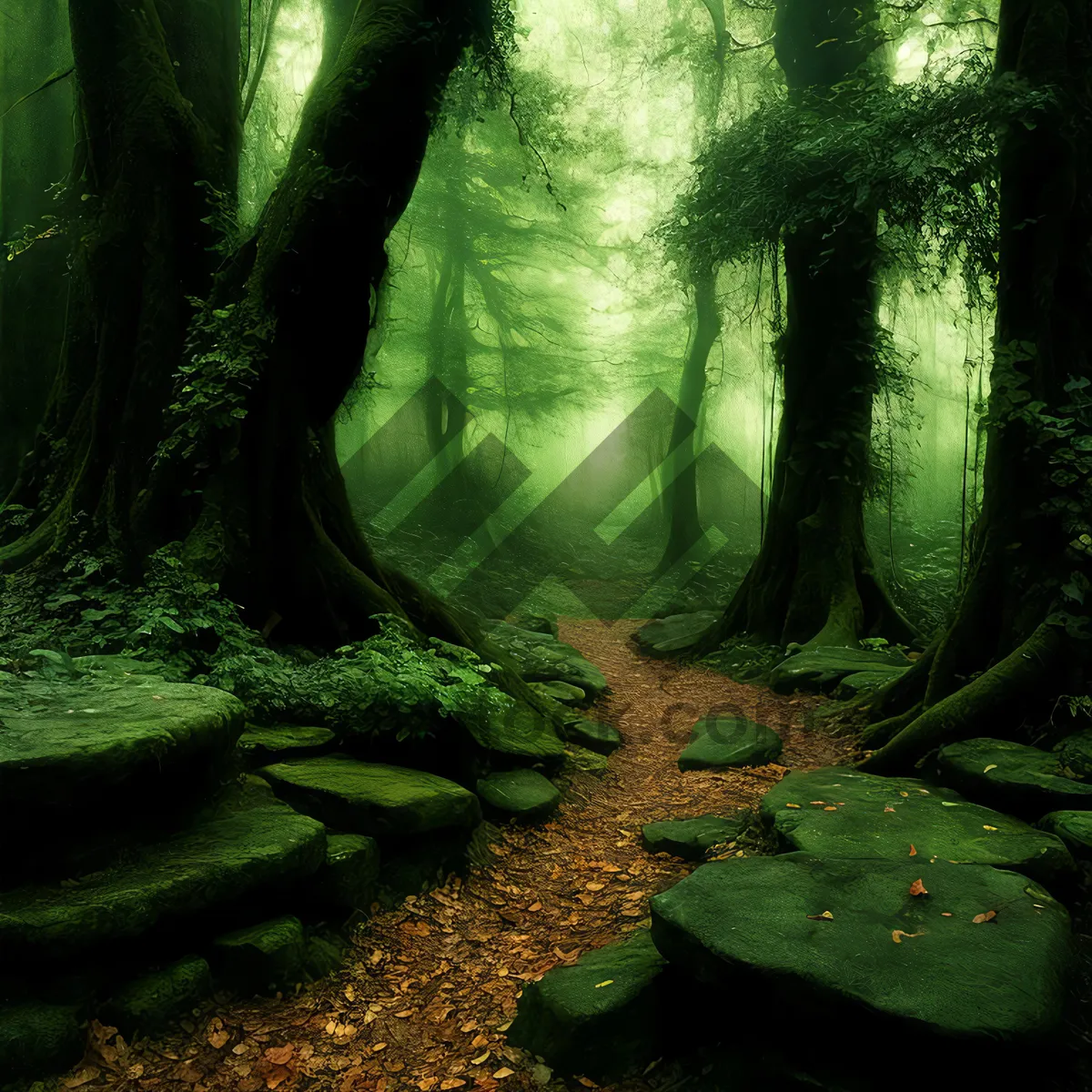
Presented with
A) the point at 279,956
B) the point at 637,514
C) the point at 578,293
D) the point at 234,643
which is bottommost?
the point at 279,956

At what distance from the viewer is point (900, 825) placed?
394cm

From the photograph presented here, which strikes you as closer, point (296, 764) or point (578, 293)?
point (296, 764)

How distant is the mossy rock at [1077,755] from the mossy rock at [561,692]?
4.50 meters

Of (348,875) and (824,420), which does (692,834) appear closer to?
(348,875)

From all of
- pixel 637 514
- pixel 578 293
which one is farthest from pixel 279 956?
pixel 637 514

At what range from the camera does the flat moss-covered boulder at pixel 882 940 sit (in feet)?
7.55

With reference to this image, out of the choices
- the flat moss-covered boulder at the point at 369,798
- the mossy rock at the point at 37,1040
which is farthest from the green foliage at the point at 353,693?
the mossy rock at the point at 37,1040

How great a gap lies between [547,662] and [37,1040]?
7.02m

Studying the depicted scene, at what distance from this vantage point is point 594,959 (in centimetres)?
329

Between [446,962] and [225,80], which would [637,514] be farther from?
[446,962]

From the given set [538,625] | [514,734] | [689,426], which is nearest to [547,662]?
[538,625]

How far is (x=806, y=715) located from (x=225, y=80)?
8133 mm

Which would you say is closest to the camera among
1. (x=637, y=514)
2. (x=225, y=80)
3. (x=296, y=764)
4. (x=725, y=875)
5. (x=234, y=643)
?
(x=725, y=875)

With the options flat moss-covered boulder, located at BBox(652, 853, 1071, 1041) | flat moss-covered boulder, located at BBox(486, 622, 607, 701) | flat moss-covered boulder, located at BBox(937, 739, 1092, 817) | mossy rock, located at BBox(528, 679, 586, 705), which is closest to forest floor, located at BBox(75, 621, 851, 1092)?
flat moss-covered boulder, located at BBox(652, 853, 1071, 1041)
